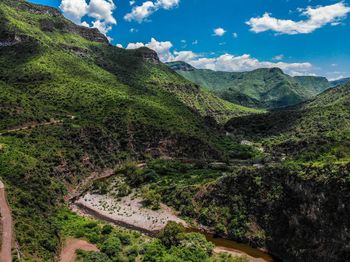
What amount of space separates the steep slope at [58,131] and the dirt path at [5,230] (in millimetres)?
1410

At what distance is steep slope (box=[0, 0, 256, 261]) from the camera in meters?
80.1

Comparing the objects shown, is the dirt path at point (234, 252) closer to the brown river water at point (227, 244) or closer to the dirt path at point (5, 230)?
the brown river water at point (227, 244)

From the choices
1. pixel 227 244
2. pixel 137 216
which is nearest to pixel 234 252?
pixel 227 244

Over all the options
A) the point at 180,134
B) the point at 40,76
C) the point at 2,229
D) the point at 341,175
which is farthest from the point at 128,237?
the point at 40,76

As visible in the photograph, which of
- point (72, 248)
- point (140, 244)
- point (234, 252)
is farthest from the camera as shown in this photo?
point (234, 252)

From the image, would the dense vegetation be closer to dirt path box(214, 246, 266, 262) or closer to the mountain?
dirt path box(214, 246, 266, 262)

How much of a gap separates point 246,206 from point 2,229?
51.2 m

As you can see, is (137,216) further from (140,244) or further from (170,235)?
(170,235)

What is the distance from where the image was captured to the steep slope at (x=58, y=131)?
80.1 metres

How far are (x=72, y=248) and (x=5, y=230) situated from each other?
1368 cm

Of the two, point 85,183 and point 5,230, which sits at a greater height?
point 85,183

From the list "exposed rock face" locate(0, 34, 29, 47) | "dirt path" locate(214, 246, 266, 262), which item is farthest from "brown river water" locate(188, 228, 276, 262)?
"exposed rock face" locate(0, 34, 29, 47)

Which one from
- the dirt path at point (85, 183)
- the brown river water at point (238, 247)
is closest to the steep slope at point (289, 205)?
the brown river water at point (238, 247)

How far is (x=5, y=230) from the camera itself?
205ft
